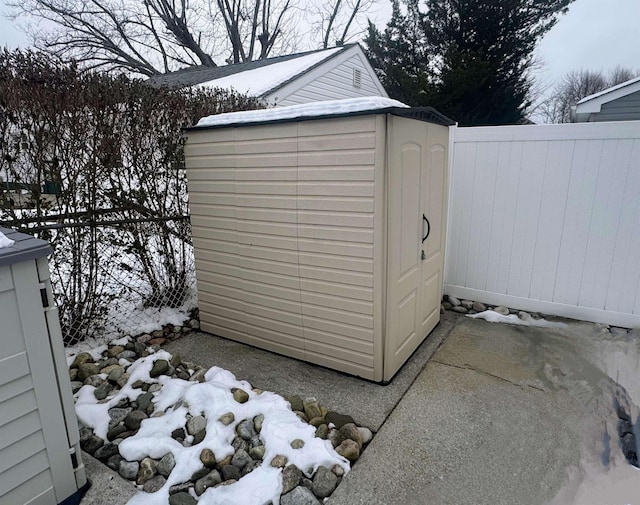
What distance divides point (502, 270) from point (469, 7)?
9.48 metres

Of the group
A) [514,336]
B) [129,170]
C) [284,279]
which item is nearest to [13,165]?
[129,170]

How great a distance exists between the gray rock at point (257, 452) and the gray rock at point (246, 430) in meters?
0.09

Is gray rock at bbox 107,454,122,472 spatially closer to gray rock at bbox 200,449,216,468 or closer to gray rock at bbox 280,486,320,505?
gray rock at bbox 200,449,216,468

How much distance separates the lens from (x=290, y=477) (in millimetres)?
1729

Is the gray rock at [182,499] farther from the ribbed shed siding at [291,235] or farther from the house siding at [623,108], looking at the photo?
the house siding at [623,108]

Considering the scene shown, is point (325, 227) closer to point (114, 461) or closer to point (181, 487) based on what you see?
point (181, 487)

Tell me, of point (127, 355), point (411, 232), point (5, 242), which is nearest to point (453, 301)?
point (411, 232)

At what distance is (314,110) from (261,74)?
7.80 metres

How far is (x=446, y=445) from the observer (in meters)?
2.01

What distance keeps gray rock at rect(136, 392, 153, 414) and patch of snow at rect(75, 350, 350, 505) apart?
0.03 meters

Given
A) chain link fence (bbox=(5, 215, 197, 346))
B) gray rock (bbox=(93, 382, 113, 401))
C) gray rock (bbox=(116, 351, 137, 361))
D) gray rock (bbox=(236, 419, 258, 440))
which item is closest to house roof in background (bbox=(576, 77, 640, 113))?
chain link fence (bbox=(5, 215, 197, 346))

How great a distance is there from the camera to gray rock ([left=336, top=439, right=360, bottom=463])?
190 cm

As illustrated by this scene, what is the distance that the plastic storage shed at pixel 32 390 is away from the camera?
1438 mm

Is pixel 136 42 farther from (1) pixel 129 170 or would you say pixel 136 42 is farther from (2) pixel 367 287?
(2) pixel 367 287
